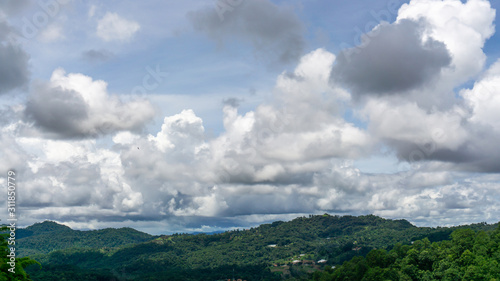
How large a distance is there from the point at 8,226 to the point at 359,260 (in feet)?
476

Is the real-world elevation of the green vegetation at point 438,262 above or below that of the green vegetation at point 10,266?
below

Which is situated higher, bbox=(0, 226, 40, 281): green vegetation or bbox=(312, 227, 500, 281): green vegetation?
bbox=(0, 226, 40, 281): green vegetation

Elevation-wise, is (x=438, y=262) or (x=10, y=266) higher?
(x=10, y=266)

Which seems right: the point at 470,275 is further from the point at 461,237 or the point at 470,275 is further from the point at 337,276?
the point at 337,276

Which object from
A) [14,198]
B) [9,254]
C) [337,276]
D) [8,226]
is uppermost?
[14,198]

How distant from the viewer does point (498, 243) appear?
138750 mm

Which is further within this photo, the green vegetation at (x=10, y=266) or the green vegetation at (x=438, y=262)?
the green vegetation at (x=438, y=262)

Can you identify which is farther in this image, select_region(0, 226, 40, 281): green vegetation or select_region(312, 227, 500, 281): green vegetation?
select_region(312, 227, 500, 281): green vegetation

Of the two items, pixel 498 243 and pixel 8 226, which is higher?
pixel 8 226

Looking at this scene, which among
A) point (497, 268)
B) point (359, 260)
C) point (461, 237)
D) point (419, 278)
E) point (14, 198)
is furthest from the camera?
point (359, 260)

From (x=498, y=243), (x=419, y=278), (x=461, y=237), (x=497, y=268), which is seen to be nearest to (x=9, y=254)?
(x=497, y=268)

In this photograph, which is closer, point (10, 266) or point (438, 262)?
point (10, 266)

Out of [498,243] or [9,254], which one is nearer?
[9,254]

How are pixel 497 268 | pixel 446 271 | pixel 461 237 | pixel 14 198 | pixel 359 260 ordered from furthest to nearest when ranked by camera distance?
pixel 359 260 < pixel 461 237 < pixel 446 271 < pixel 497 268 < pixel 14 198
